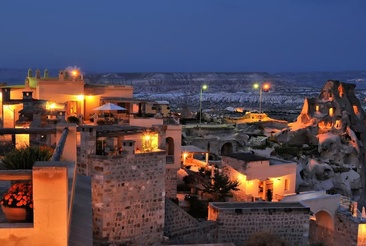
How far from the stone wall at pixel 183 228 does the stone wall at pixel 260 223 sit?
48 centimetres

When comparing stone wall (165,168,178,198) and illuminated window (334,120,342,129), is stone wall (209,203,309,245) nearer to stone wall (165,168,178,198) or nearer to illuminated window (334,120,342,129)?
stone wall (165,168,178,198)

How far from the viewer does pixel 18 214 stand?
604cm

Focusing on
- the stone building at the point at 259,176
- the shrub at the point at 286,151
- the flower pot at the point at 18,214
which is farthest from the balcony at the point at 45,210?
the shrub at the point at 286,151

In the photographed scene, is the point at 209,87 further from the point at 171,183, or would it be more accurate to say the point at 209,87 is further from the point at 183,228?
the point at 183,228

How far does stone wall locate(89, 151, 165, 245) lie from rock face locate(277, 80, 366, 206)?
688 inches

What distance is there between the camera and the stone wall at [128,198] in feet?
42.6

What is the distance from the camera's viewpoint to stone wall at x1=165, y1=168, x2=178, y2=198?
20750 millimetres

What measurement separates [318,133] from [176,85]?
415ft

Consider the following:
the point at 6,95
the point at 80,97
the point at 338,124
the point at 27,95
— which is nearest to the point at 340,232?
the point at 80,97

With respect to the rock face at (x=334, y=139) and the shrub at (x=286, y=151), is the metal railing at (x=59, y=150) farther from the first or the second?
the shrub at (x=286, y=151)

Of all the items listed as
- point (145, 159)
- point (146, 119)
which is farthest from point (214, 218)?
point (146, 119)

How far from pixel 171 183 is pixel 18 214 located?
49.6ft

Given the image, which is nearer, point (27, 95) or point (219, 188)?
point (219, 188)

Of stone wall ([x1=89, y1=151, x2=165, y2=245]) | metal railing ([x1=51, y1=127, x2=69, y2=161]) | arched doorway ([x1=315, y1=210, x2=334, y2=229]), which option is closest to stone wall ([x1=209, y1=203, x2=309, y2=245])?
stone wall ([x1=89, y1=151, x2=165, y2=245])
